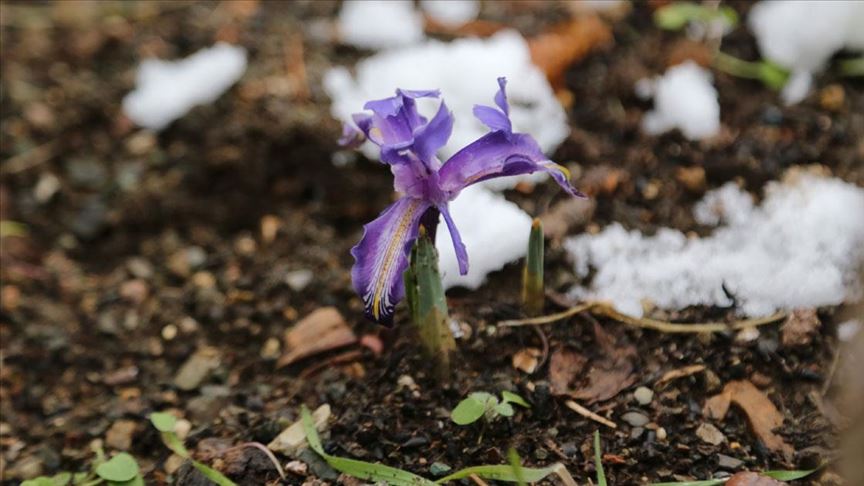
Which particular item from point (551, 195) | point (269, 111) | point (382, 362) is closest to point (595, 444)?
point (382, 362)

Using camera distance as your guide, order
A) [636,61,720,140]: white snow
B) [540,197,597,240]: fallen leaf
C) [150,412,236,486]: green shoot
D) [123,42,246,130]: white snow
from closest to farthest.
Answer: [150,412,236,486]: green shoot
[540,197,597,240]: fallen leaf
[636,61,720,140]: white snow
[123,42,246,130]: white snow

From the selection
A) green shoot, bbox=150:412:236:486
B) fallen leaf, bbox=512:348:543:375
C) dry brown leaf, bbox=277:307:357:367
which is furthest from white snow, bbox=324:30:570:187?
green shoot, bbox=150:412:236:486

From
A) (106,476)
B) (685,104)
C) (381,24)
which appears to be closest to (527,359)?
(106,476)

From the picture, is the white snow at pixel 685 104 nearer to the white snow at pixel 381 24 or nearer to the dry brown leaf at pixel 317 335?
the white snow at pixel 381 24

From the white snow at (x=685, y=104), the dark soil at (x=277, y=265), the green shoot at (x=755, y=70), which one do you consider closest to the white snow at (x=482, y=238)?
the dark soil at (x=277, y=265)

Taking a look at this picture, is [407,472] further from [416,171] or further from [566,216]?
[566,216]

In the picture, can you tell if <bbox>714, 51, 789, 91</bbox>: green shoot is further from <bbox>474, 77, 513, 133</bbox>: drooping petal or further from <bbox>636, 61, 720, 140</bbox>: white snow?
<bbox>474, 77, 513, 133</bbox>: drooping petal
